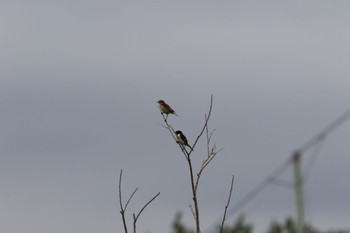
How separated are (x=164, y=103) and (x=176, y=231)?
31558mm

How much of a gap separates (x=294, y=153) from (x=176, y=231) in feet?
163

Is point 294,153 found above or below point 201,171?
below

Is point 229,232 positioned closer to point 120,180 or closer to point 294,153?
point 120,180

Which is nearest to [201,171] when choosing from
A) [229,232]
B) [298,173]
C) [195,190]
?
[195,190]

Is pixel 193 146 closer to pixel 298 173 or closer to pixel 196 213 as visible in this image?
pixel 196 213

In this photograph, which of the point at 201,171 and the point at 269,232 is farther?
the point at 269,232

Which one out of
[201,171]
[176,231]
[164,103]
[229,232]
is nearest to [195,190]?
[201,171]

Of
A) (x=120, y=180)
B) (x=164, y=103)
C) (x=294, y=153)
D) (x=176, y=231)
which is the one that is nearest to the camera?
(x=294, y=153)

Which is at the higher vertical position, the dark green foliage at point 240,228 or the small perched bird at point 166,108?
the dark green foliage at point 240,228

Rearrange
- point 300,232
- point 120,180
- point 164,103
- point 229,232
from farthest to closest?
point 229,232 < point 164,103 < point 120,180 < point 300,232

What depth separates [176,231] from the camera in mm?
60469

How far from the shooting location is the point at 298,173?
10.9 m

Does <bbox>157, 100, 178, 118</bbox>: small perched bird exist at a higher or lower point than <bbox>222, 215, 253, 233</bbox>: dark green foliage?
lower

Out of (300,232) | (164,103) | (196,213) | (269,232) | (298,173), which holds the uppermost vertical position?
(269,232)
